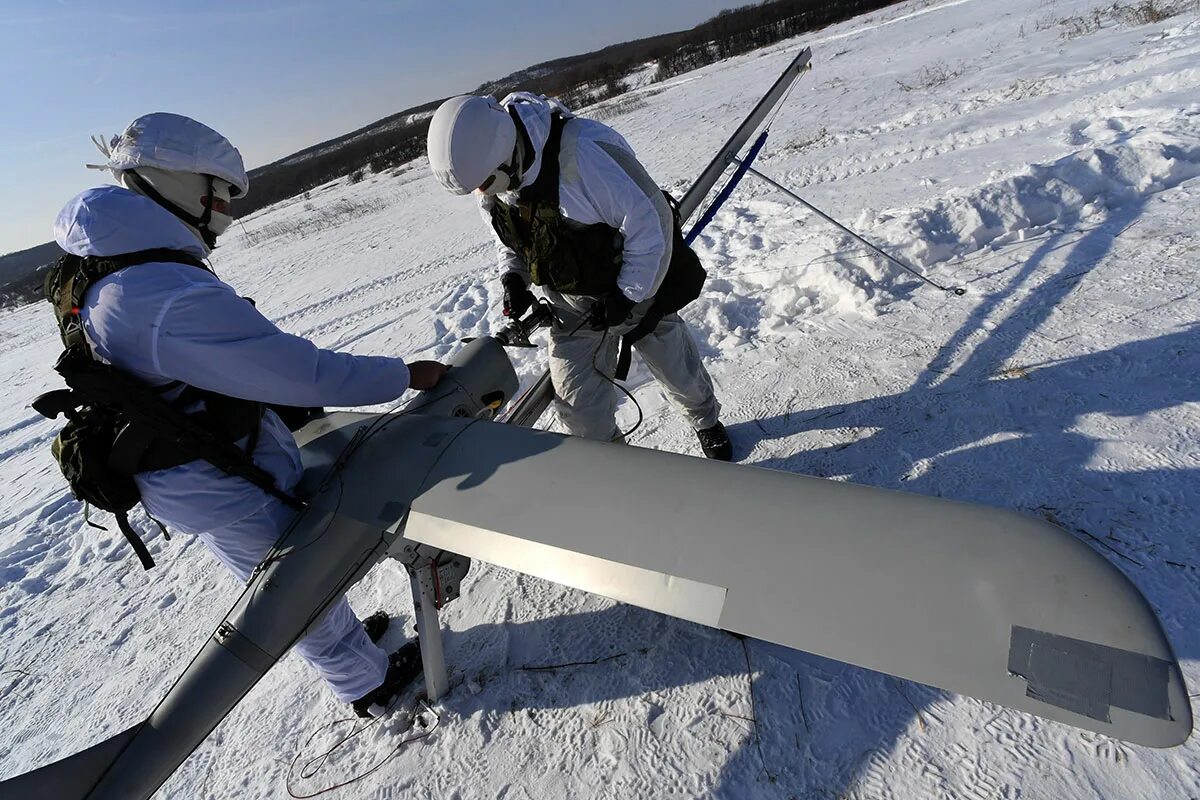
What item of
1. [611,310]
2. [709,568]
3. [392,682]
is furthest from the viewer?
[611,310]

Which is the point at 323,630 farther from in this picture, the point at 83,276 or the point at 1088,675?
the point at 1088,675

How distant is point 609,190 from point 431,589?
5.99 ft

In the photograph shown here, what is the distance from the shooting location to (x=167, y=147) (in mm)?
1813

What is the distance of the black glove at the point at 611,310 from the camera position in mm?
2766

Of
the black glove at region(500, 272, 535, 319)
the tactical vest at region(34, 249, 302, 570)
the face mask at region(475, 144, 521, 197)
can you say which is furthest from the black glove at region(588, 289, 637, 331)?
the tactical vest at region(34, 249, 302, 570)

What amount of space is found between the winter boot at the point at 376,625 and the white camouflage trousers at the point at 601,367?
4.60 ft

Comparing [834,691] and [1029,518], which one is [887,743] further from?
[1029,518]

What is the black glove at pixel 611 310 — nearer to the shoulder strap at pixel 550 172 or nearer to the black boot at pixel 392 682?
the shoulder strap at pixel 550 172

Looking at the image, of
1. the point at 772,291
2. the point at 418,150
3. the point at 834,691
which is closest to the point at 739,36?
the point at 418,150

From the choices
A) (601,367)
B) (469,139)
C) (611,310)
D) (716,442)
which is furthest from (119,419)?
(716,442)

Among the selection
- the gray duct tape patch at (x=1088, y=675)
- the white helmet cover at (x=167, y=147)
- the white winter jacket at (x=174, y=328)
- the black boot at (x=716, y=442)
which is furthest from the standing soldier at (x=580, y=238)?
the gray duct tape patch at (x=1088, y=675)

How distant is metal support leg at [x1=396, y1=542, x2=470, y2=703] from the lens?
211 centimetres

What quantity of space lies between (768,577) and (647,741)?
1.32m

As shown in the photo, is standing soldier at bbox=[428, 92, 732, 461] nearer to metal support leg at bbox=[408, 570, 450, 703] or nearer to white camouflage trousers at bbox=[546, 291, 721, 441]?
white camouflage trousers at bbox=[546, 291, 721, 441]
